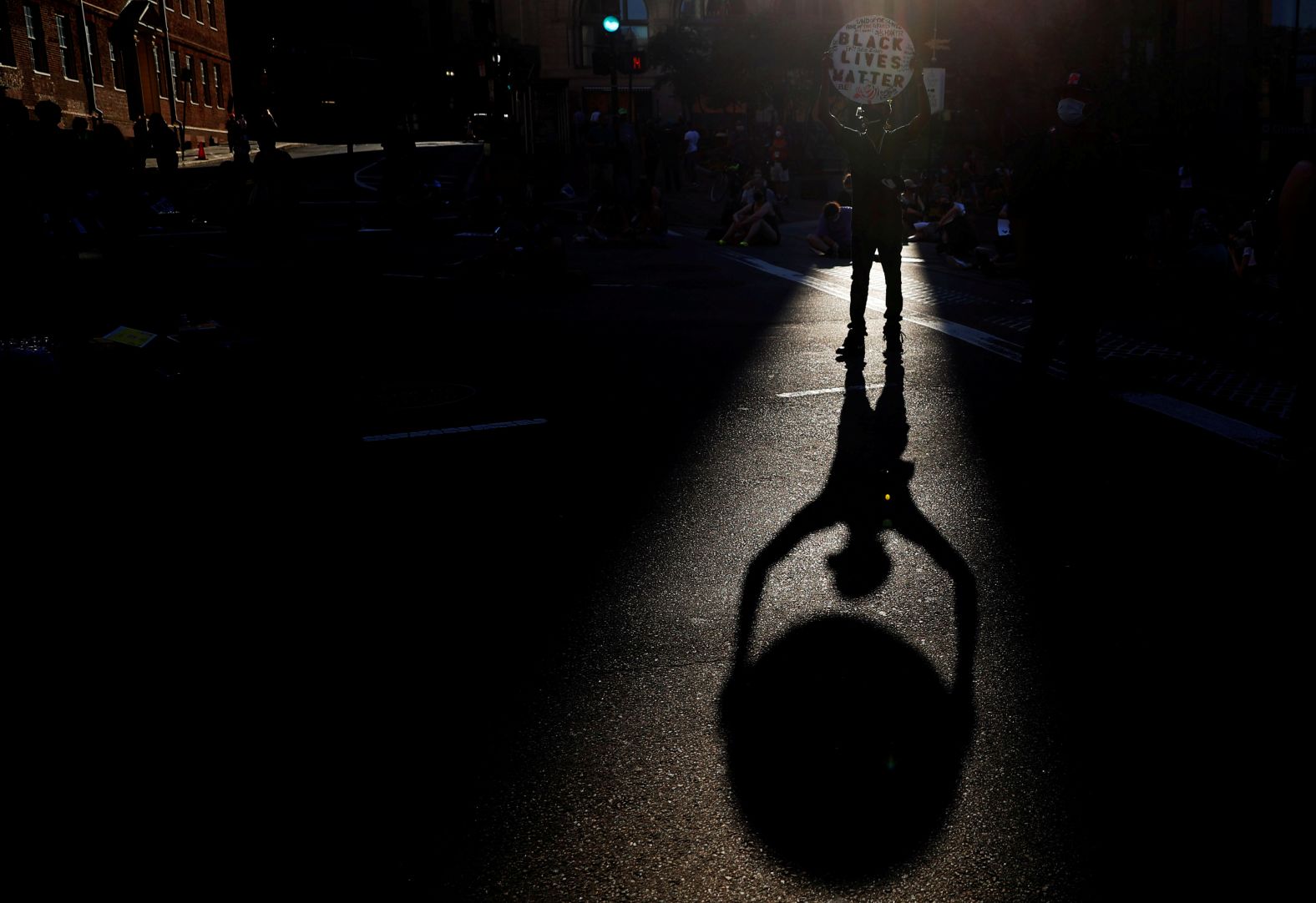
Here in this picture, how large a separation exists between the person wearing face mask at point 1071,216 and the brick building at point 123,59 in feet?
106

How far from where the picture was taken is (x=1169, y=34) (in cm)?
1567

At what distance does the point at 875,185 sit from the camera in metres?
9.30

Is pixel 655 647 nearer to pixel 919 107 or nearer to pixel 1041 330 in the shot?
pixel 1041 330

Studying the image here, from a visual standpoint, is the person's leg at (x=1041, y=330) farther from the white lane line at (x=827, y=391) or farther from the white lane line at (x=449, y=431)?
the white lane line at (x=449, y=431)

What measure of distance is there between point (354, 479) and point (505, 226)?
9.03 m

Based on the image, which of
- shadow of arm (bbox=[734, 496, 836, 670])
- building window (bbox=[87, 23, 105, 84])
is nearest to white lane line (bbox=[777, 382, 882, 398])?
shadow of arm (bbox=[734, 496, 836, 670])

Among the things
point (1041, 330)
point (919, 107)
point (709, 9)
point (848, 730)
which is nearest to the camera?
point (848, 730)

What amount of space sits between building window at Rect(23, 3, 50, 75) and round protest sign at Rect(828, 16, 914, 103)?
2674 cm

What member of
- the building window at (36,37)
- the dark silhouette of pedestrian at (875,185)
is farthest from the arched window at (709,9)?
the dark silhouette of pedestrian at (875,185)

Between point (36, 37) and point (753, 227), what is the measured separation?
2651 cm

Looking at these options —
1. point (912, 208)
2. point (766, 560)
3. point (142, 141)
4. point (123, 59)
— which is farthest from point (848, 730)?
point (123, 59)

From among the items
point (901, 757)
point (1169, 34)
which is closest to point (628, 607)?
point (901, 757)

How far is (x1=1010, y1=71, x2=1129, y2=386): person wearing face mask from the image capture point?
6.78 metres

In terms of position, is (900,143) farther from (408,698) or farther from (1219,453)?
(408,698)
